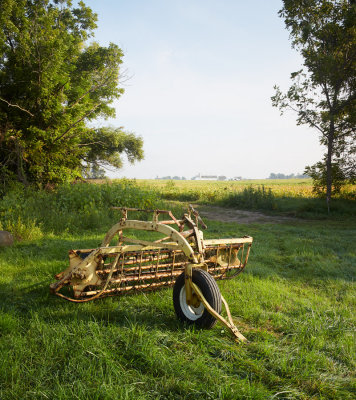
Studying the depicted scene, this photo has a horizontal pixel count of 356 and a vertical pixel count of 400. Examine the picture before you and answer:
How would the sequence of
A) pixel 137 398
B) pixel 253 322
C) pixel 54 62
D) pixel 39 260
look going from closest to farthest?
pixel 137 398 → pixel 253 322 → pixel 39 260 → pixel 54 62

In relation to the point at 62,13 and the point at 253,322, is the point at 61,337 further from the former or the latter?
the point at 62,13

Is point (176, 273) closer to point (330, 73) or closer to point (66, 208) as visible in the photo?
point (66, 208)

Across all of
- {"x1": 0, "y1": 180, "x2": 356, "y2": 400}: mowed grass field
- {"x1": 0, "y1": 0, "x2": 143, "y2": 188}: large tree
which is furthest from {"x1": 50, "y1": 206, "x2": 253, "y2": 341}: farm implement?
{"x1": 0, "y1": 0, "x2": 143, "y2": 188}: large tree

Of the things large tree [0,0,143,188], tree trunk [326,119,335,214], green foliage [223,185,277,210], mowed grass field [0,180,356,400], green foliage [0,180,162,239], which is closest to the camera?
mowed grass field [0,180,356,400]

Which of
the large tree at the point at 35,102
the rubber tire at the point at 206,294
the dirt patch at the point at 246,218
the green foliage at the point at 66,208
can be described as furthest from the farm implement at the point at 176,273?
the large tree at the point at 35,102

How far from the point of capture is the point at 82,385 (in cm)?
223

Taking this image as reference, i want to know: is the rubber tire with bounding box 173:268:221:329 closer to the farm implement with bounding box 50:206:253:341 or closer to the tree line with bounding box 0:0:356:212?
the farm implement with bounding box 50:206:253:341

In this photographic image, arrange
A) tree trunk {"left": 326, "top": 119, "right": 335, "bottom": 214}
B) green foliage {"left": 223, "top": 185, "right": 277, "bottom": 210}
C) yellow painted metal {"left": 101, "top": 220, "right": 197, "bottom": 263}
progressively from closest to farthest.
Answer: yellow painted metal {"left": 101, "top": 220, "right": 197, "bottom": 263}, tree trunk {"left": 326, "top": 119, "right": 335, "bottom": 214}, green foliage {"left": 223, "top": 185, "right": 277, "bottom": 210}

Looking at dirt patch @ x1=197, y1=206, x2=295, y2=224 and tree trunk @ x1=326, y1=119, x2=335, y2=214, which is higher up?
tree trunk @ x1=326, y1=119, x2=335, y2=214

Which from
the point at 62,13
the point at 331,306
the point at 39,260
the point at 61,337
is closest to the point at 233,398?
the point at 61,337

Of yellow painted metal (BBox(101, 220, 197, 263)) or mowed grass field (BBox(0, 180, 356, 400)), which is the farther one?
yellow painted metal (BBox(101, 220, 197, 263))

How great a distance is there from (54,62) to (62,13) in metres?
9.38

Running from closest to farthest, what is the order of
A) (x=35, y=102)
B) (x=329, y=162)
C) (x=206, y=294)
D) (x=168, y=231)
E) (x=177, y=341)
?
(x=177, y=341)
(x=206, y=294)
(x=168, y=231)
(x=35, y=102)
(x=329, y=162)

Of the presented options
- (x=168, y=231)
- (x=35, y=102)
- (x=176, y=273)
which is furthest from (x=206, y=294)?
(x=35, y=102)
